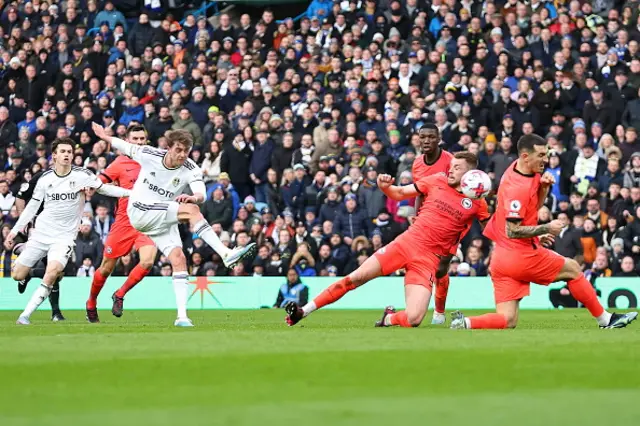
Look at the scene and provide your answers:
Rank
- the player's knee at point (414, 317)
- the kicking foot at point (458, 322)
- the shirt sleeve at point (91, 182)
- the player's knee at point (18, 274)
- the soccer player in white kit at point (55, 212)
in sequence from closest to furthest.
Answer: the kicking foot at point (458, 322) < the player's knee at point (414, 317) < the shirt sleeve at point (91, 182) < the soccer player in white kit at point (55, 212) < the player's knee at point (18, 274)

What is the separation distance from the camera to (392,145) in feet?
83.5

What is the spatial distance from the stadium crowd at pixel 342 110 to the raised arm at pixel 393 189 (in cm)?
962

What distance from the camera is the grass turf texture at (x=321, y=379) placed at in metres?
6.12

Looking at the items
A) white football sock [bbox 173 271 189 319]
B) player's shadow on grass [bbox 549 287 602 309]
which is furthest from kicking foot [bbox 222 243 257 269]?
player's shadow on grass [bbox 549 287 602 309]

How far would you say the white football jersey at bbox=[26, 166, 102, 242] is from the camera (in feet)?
53.9

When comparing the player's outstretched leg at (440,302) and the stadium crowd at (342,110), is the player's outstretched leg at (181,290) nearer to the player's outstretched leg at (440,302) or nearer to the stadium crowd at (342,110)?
the player's outstretched leg at (440,302)

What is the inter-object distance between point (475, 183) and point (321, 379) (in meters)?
5.97

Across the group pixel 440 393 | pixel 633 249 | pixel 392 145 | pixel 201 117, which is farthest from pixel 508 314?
pixel 201 117

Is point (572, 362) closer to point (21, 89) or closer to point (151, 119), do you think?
point (151, 119)

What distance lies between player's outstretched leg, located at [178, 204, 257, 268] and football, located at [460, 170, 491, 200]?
8.48 feet

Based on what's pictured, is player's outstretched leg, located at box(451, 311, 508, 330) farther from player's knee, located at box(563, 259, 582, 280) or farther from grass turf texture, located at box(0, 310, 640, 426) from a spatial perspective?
grass turf texture, located at box(0, 310, 640, 426)

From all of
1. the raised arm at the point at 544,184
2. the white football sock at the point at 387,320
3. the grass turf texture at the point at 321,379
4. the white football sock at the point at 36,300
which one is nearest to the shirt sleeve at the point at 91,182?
the white football sock at the point at 36,300

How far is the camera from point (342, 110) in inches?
1054

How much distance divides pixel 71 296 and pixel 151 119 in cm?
521
